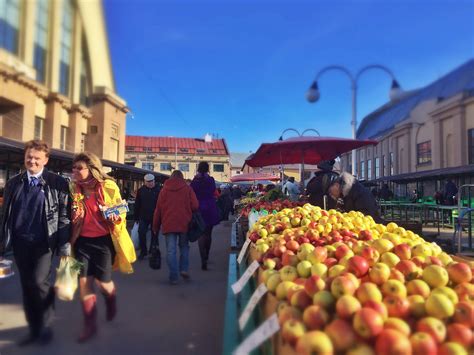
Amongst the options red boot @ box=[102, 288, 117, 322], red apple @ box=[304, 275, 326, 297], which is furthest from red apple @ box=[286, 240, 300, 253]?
red boot @ box=[102, 288, 117, 322]

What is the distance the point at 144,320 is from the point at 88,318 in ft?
2.12

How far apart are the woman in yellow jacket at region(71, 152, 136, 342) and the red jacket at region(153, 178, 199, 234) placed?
1.72 metres

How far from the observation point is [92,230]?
324 cm

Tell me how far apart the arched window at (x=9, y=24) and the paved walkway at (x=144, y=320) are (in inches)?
97.1

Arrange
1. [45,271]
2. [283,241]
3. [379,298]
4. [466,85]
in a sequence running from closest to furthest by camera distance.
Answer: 1. [379,298]
2. [283,241]
3. [45,271]
4. [466,85]

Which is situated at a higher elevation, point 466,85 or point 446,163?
point 466,85

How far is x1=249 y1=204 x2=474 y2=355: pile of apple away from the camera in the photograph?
4.76 ft

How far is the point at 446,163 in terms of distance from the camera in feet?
74.3

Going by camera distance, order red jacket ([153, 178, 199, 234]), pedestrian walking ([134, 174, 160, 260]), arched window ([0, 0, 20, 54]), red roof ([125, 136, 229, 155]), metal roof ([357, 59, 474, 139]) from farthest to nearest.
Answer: red roof ([125, 136, 229, 155])
metal roof ([357, 59, 474, 139])
pedestrian walking ([134, 174, 160, 260])
red jacket ([153, 178, 199, 234])
arched window ([0, 0, 20, 54])

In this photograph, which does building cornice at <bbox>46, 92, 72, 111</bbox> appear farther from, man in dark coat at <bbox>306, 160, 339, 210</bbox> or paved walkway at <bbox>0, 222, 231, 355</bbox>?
man in dark coat at <bbox>306, 160, 339, 210</bbox>

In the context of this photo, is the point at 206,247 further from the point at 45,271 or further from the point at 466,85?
the point at 466,85

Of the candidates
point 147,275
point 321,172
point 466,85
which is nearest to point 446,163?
point 466,85

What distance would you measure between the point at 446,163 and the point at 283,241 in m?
23.5

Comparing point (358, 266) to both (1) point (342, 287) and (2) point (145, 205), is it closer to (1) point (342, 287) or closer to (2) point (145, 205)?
(1) point (342, 287)
